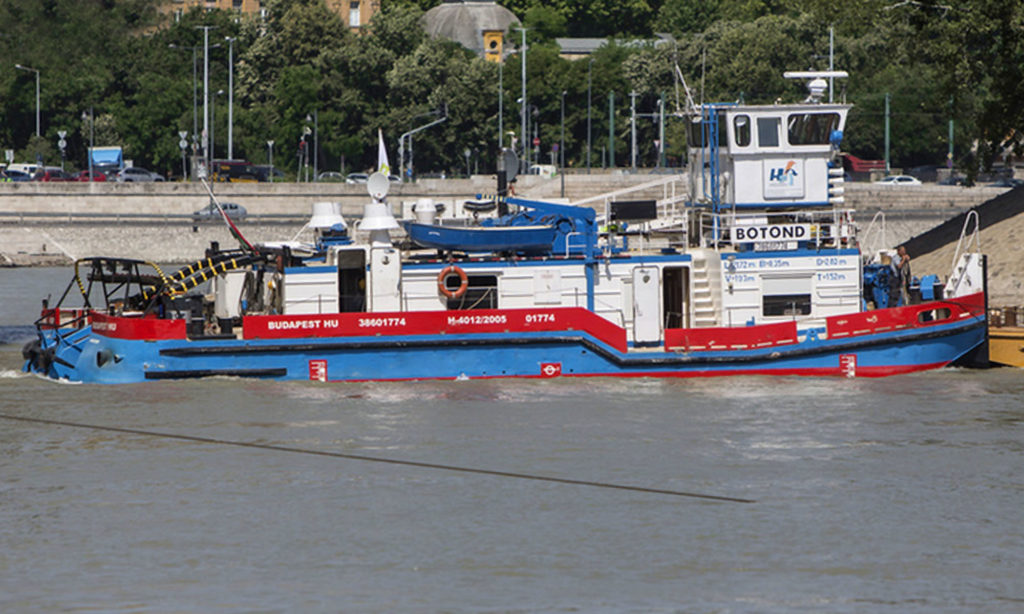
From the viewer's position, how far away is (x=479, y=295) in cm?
2675

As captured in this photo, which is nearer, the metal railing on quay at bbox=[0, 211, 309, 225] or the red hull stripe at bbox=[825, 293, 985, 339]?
the red hull stripe at bbox=[825, 293, 985, 339]

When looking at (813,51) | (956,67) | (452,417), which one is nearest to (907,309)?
(452,417)

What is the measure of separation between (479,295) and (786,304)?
5.71 m

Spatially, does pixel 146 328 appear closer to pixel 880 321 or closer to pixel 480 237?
pixel 480 237

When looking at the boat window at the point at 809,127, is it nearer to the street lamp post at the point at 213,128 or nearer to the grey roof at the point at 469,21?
the street lamp post at the point at 213,128

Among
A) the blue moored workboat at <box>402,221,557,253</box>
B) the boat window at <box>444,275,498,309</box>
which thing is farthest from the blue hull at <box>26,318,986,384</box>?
the blue moored workboat at <box>402,221,557,253</box>

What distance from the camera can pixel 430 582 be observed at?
15211 millimetres

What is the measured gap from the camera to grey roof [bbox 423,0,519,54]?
152 m

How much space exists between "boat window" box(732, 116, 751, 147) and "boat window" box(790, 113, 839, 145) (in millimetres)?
834

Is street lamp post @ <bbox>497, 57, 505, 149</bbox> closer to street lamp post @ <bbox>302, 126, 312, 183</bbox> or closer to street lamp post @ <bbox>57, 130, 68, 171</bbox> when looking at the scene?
street lamp post @ <bbox>302, 126, 312, 183</bbox>

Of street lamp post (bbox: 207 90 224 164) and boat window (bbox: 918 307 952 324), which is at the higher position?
street lamp post (bbox: 207 90 224 164)

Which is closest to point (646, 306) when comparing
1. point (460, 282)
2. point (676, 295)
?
point (676, 295)

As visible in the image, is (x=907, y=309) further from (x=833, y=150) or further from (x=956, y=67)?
(x=956, y=67)

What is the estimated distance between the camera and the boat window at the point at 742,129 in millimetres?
27016
